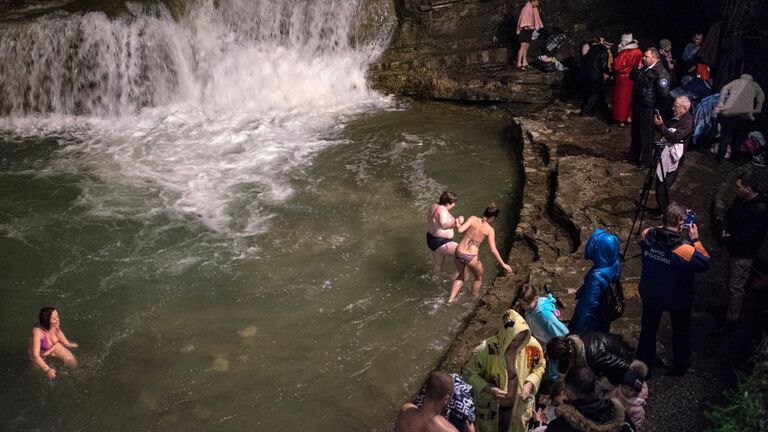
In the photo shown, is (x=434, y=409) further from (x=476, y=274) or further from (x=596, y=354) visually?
(x=476, y=274)

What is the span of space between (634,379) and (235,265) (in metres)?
5.62

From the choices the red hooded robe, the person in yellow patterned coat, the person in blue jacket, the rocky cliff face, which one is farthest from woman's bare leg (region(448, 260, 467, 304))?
the rocky cliff face

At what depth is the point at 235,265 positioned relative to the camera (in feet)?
28.4

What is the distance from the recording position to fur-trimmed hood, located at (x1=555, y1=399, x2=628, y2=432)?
4094 mm

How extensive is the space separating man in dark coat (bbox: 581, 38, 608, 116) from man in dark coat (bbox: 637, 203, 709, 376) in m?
6.70

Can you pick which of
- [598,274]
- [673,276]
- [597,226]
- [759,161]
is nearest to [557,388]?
[598,274]

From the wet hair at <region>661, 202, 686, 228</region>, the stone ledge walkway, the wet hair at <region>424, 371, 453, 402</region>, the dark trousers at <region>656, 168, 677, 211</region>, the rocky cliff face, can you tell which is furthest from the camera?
the rocky cliff face

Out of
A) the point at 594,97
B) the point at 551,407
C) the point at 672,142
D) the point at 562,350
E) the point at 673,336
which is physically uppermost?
the point at 672,142

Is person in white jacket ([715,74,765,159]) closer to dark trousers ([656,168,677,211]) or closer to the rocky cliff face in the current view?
dark trousers ([656,168,677,211])

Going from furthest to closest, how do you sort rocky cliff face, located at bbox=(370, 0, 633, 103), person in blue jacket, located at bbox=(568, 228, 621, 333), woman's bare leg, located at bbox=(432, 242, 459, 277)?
rocky cliff face, located at bbox=(370, 0, 633, 103), woman's bare leg, located at bbox=(432, 242, 459, 277), person in blue jacket, located at bbox=(568, 228, 621, 333)

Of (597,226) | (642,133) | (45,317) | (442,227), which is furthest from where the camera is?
(642,133)

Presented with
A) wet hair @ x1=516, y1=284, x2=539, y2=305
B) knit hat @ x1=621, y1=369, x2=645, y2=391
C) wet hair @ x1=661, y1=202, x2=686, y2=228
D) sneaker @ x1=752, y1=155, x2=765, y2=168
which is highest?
wet hair @ x1=661, y1=202, x2=686, y2=228

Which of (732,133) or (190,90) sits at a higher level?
(732,133)

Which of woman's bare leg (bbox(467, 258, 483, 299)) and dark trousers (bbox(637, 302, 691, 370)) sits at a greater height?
dark trousers (bbox(637, 302, 691, 370))
